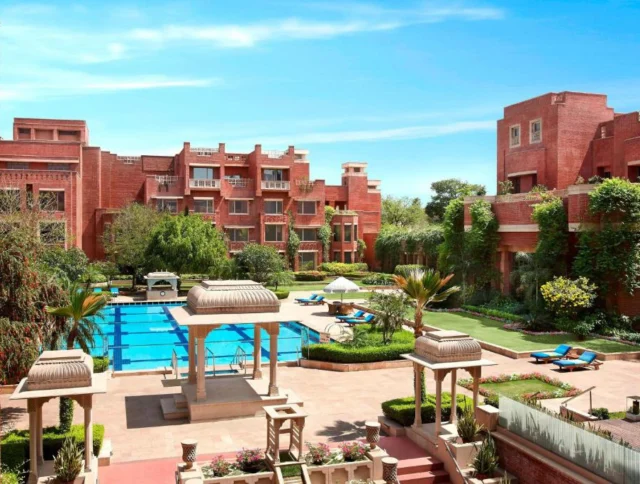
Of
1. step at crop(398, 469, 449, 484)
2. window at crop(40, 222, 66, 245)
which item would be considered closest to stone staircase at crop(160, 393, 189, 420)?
step at crop(398, 469, 449, 484)

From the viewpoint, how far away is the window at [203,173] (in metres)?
54.6

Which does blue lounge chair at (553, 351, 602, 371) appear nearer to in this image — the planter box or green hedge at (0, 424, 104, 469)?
the planter box

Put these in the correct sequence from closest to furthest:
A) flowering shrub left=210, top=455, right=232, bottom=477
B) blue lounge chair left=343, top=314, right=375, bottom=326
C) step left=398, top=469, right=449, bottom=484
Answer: flowering shrub left=210, top=455, right=232, bottom=477, step left=398, top=469, right=449, bottom=484, blue lounge chair left=343, top=314, right=375, bottom=326

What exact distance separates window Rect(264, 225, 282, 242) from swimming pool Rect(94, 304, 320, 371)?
65.8 ft

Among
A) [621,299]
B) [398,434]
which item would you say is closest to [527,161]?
[621,299]

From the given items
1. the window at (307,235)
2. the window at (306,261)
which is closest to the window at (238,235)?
the window at (307,235)

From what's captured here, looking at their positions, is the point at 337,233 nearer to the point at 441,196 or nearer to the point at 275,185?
the point at 275,185

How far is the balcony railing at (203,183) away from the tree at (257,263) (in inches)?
572

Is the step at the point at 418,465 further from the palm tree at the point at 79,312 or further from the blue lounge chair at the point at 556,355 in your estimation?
the blue lounge chair at the point at 556,355

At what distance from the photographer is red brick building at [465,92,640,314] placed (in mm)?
31406

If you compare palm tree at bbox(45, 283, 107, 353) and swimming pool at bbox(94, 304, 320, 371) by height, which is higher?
palm tree at bbox(45, 283, 107, 353)

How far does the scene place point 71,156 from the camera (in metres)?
52.6

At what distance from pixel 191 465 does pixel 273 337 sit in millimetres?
5465

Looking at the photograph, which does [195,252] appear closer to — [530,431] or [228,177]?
[228,177]
